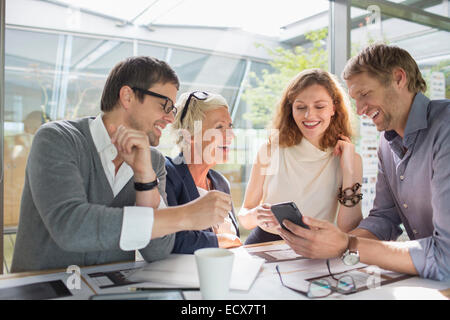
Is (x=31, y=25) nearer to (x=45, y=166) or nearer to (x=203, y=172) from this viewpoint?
(x=203, y=172)

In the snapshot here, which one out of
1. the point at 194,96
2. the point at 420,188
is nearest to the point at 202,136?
the point at 194,96

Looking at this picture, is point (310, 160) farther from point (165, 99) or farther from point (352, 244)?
point (165, 99)

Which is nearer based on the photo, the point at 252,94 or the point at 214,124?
the point at 214,124

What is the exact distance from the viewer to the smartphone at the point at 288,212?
1.22m

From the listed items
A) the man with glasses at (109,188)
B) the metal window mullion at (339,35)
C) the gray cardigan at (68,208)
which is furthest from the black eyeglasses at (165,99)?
the metal window mullion at (339,35)

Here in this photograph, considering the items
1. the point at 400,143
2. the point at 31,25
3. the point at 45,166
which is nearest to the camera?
the point at 45,166

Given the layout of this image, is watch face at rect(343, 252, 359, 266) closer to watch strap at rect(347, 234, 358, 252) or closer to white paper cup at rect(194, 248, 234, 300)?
watch strap at rect(347, 234, 358, 252)

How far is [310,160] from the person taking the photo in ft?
6.87

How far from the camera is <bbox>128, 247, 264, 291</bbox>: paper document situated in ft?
3.33

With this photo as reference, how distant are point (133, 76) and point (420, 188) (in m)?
1.29

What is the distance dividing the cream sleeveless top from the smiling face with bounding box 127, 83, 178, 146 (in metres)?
0.86
